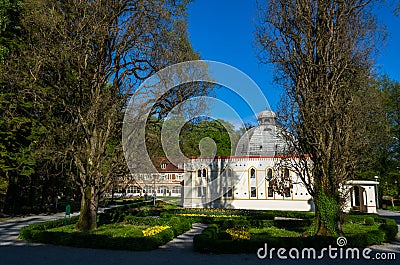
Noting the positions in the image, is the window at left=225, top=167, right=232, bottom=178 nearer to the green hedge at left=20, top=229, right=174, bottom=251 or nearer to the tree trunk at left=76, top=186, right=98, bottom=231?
the tree trunk at left=76, top=186, right=98, bottom=231

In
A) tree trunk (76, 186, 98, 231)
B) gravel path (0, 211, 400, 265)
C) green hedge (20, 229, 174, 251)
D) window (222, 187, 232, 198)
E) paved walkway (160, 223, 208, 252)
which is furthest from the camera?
window (222, 187, 232, 198)

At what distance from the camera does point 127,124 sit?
44.1 ft

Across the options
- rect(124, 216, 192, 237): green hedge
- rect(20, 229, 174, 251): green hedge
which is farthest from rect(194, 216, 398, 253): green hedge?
Answer: rect(124, 216, 192, 237): green hedge

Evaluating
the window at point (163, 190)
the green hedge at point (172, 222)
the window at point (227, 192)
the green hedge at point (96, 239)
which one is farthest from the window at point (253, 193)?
the window at point (163, 190)

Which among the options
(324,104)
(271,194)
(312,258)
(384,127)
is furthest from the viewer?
(384,127)

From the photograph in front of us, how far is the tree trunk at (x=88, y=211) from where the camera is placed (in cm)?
1231

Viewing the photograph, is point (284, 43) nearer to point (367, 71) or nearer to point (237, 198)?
point (367, 71)

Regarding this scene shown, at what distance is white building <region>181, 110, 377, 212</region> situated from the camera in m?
25.0

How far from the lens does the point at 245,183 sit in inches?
1026

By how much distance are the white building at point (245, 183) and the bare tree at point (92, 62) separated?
39.7 feet

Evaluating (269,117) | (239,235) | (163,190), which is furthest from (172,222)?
(163,190)

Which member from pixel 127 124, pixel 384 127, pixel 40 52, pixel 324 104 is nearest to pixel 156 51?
pixel 127 124

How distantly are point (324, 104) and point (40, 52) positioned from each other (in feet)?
34.5

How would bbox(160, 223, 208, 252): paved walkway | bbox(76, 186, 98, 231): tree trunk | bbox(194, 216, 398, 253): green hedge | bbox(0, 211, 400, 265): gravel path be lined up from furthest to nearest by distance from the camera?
bbox(76, 186, 98, 231): tree trunk, bbox(160, 223, 208, 252): paved walkway, bbox(194, 216, 398, 253): green hedge, bbox(0, 211, 400, 265): gravel path
